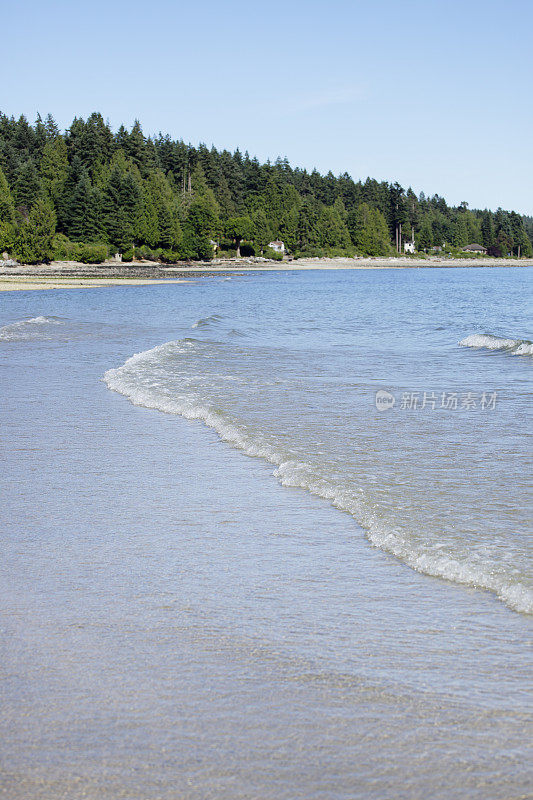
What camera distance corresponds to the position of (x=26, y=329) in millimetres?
23984

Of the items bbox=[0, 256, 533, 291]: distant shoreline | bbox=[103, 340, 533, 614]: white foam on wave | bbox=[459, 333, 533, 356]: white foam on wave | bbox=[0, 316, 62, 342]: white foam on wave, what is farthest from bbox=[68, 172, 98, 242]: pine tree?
Result: bbox=[103, 340, 533, 614]: white foam on wave

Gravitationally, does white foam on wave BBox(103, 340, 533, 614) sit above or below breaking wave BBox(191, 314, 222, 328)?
below

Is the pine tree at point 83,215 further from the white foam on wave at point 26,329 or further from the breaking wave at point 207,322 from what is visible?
the white foam on wave at point 26,329

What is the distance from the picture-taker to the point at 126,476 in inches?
288

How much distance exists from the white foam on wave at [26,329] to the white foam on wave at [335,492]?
905 cm

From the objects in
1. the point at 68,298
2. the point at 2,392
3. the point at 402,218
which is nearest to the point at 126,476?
the point at 2,392

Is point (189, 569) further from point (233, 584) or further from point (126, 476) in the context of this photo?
point (126, 476)

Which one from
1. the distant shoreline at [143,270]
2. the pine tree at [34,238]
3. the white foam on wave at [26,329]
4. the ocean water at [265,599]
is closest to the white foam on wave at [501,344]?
the ocean water at [265,599]

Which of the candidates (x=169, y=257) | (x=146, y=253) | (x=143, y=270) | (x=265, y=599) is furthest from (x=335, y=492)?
(x=169, y=257)

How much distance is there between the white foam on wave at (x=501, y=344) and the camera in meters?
18.8

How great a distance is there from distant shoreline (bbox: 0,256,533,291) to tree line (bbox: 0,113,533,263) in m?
2.44

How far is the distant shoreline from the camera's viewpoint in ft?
210

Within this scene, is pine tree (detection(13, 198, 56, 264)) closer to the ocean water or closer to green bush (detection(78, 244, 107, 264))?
green bush (detection(78, 244, 107, 264))

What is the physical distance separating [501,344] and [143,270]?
245ft
